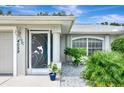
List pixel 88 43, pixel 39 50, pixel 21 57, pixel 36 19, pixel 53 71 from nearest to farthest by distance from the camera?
pixel 53 71, pixel 36 19, pixel 21 57, pixel 39 50, pixel 88 43

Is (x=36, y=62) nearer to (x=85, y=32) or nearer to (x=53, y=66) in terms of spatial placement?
(x=53, y=66)

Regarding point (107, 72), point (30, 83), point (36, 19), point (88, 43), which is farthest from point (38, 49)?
point (88, 43)

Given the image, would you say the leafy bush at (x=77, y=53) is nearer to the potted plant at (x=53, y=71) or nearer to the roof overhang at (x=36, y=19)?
the roof overhang at (x=36, y=19)

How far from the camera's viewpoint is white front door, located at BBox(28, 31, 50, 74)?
615 inches

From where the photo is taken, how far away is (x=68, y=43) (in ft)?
81.0

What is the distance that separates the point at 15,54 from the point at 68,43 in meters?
10.2

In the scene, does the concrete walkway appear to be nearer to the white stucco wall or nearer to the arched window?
the white stucco wall

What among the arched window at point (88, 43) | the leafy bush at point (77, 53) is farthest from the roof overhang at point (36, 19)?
the arched window at point (88, 43)

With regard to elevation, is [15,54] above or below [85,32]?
below

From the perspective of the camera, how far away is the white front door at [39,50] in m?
15.6

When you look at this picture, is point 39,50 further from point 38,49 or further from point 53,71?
point 53,71

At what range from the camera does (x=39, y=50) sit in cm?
1574
